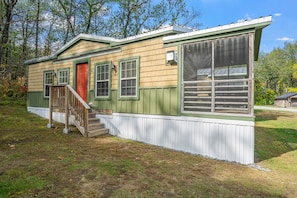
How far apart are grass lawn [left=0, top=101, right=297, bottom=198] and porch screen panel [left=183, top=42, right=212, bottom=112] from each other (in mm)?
1354

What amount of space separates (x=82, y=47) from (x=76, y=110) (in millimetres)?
3005

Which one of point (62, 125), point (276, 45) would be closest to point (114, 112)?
point (62, 125)

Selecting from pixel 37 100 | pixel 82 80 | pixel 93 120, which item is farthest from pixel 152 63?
pixel 37 100

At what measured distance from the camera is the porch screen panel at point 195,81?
18.6 feet

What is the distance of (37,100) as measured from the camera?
36.3ft

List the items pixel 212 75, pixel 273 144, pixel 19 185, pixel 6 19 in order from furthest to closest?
pixel 6 19 < pixel 273 144 < pixel 212 75 < pixel 19 185

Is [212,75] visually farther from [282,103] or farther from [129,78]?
[282,103]

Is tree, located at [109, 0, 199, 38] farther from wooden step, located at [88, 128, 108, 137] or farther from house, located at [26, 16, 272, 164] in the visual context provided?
wooden step, located at [88, 128, 108, 137]

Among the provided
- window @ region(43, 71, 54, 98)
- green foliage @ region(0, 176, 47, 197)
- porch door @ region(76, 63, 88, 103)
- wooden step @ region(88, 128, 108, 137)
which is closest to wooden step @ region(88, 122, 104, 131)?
wooden step @ region(88, 128, 108, 137)

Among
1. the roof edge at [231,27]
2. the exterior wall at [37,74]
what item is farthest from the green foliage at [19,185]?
the exterior wall at [37,74]

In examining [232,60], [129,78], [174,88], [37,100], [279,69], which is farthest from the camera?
[279,69]

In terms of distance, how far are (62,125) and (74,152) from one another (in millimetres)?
3908

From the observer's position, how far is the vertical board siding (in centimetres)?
491

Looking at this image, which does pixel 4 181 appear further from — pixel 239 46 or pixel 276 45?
pixel 276 45
